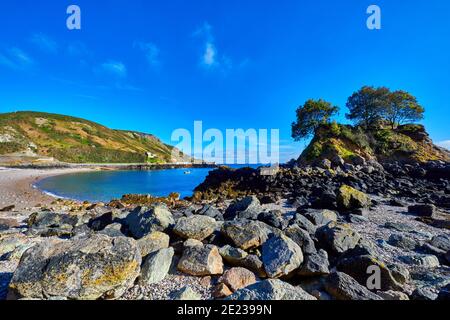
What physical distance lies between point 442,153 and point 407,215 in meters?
42.4

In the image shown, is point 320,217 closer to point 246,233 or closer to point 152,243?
point 246,233

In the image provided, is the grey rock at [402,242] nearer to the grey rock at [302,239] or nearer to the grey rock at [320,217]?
the grey rock at [320,217]

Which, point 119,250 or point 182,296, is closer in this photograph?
point 182,296

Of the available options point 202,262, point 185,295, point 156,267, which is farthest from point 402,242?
point 156,267

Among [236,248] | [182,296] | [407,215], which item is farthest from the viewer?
[407,215]

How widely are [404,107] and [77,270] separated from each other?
58.9 meters

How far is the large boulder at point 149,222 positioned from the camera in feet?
23.3

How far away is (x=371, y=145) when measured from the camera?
40688mm

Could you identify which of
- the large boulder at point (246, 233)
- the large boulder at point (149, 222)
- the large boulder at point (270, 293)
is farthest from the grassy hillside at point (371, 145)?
the large boulder at point (270, 293)

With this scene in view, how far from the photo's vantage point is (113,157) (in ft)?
353

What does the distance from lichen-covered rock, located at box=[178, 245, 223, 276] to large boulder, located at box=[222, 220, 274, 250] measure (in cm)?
81

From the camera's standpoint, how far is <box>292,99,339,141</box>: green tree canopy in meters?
44.6
